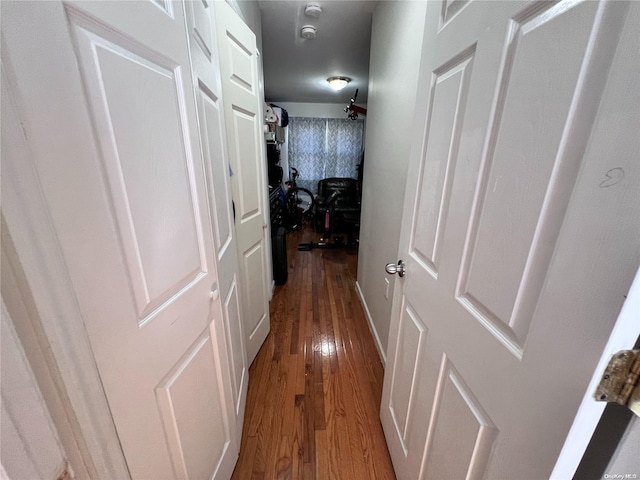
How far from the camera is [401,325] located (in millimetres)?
1146

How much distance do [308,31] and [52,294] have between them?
9.43 feet

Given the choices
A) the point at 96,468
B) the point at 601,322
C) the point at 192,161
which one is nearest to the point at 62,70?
the point at 192,161

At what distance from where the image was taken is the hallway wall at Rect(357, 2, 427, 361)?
4.76 ft

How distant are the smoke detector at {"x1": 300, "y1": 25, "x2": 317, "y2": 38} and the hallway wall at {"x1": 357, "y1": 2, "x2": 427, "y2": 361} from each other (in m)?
0.60

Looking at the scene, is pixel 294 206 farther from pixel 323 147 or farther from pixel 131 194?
pixel 131 194

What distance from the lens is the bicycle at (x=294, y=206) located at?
5059 mm

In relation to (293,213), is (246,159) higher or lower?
higher

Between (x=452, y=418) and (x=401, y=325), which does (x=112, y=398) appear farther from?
(x=401, y=325)

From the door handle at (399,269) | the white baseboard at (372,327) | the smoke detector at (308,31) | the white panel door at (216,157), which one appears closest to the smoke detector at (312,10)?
the smoke detector at (308,31)

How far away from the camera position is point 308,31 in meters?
2.37

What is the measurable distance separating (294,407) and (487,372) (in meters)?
1.31

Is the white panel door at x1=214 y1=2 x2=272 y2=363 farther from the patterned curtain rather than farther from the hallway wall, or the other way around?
the patterned curtain

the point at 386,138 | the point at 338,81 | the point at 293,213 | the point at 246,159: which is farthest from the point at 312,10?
the point at 293,213

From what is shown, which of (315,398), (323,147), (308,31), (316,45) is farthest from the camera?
(323,147)
